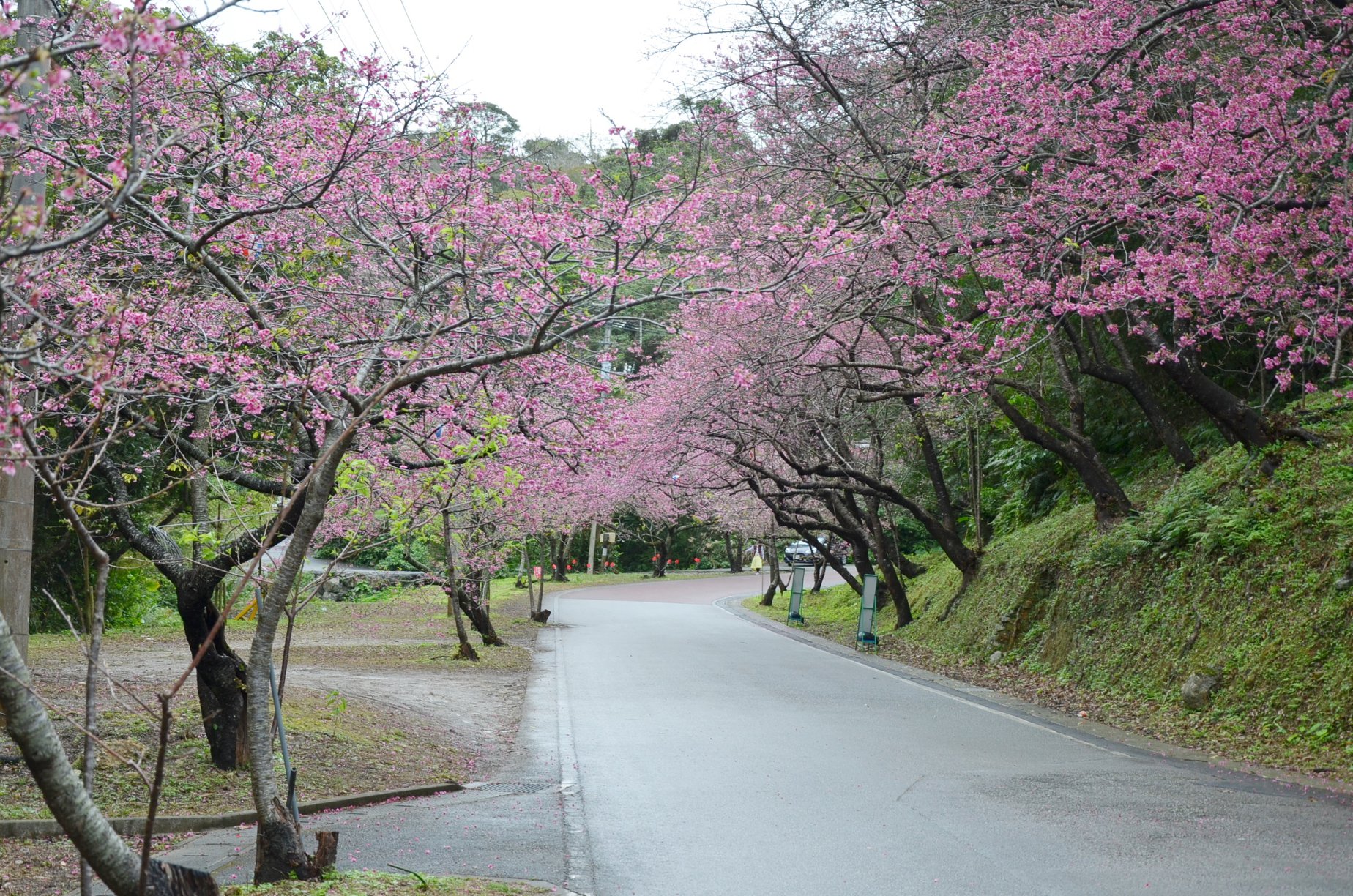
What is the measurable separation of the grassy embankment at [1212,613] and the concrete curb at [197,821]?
771cm

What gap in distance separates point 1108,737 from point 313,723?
834 cm

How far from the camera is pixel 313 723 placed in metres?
11.9

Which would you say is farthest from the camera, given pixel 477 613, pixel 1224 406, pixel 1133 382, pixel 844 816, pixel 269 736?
pixel 477 613

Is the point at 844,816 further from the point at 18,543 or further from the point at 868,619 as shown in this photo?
the point at 868,619

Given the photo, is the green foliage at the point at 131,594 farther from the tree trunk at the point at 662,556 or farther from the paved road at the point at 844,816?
the tree trunk at the point at 662,556

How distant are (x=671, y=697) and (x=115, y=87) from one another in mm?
10335

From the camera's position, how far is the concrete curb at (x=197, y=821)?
758 cm

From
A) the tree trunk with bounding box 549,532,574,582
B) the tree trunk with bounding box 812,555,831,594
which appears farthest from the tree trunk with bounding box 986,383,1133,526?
the tree trunk with bounding box 549,532,574,582

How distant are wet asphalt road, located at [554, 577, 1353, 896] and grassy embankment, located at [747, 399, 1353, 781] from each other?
3.97 feet

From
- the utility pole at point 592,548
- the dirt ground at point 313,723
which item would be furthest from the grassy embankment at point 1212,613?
the utility pole at point 592,548

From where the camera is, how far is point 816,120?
16156mm

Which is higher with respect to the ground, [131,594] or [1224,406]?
[1224,406]

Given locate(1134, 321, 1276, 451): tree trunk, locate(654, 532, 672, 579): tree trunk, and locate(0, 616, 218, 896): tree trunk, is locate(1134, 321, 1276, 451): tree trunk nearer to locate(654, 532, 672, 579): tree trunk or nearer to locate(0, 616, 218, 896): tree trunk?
locate(0, 616, 218, 896): tree trunk

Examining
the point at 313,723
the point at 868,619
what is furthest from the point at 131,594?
the point at 313,723
